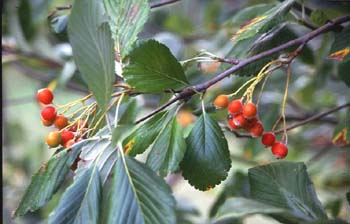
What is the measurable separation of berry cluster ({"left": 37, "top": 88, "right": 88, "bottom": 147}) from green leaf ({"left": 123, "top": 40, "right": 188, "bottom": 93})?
81 millimetres

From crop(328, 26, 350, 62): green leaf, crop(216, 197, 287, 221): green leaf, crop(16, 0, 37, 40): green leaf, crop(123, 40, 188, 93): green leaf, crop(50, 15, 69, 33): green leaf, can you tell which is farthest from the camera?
crop(16, 0, 37, 40): green leaf

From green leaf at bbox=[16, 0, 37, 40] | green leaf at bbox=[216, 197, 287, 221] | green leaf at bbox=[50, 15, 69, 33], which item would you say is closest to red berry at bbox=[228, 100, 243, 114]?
green leaf at bbox=[216, 197, 287, 221]

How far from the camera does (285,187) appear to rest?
0.60m

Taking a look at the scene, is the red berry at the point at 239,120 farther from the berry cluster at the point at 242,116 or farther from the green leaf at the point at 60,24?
→ the green leaf at the point at 60,24

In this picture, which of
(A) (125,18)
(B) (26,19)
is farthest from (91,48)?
(B) (26,19)

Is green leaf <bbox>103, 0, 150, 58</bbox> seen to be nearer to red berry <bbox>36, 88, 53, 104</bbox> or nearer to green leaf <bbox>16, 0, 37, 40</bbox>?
red berry <bbox>36, 88, 53, 104</bbox>

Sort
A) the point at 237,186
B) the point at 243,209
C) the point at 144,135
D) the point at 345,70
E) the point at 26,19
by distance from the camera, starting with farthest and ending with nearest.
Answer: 1. the point at 26,19
2. the point at 237,186
3. the point at 345,70
4. the point at 144,135
5. the point at 243,209

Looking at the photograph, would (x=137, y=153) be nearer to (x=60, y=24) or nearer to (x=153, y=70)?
(x=153, y=70)

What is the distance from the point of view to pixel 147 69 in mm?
549

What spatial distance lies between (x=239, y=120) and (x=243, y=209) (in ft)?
0.51

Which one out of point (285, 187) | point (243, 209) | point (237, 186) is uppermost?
point (243, 209)

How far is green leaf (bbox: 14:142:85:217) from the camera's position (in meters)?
0.55

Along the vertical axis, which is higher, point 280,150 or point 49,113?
point 49,113

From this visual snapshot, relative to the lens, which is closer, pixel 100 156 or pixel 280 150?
pixel 100 156
